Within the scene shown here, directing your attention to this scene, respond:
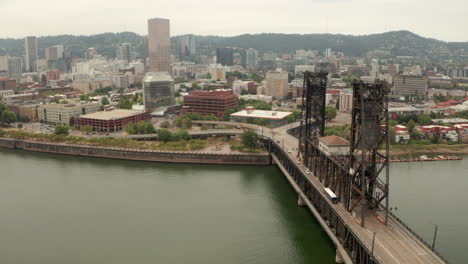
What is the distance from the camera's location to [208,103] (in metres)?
44.0

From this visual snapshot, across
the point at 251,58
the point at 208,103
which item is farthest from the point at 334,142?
the point at 251,58

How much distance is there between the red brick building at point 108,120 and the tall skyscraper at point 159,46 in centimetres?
4153

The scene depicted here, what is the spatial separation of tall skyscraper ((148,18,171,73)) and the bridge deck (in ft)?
227

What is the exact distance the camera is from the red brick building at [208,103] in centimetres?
4353

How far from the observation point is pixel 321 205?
17172 mm

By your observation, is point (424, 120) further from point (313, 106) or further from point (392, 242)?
point (392, 242)

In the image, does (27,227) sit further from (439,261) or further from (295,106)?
(295,106)

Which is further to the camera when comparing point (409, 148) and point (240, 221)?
point (409, 148)

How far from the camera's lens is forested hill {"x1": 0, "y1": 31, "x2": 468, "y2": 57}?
14975 centimetres

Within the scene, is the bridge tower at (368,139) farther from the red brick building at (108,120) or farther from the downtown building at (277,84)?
the downtown building at (277,84)

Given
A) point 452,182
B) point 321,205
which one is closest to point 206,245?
point 321,205

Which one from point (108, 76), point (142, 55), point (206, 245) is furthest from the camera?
point (142, 55)

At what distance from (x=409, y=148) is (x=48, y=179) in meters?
24.7

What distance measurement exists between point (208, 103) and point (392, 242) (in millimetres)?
33404
